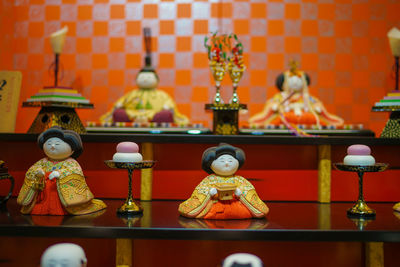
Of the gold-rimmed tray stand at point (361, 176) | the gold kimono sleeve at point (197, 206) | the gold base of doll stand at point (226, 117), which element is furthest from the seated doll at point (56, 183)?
the gold-rimmed tray stand at point (361, 176)

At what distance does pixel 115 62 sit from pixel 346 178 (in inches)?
97.2

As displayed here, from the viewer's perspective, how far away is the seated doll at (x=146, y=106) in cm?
346

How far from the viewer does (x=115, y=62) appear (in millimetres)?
3893

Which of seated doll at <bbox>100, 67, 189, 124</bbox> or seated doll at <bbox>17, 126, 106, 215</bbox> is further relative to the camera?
seated doll at <bbox>100, 67, 189, 124</bbox>

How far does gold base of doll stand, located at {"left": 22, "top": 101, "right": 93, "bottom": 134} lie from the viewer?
2.40m

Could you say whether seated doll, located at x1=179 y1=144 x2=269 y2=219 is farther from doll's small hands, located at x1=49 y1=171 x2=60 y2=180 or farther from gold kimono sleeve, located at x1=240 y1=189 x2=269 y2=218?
doll's small hands, located at x1=49 y1=171 x2=60 y2=180

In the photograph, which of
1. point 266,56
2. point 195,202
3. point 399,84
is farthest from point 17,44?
point 399,84

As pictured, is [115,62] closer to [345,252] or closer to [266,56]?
[266,56]

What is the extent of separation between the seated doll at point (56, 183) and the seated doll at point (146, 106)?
4.99 ft

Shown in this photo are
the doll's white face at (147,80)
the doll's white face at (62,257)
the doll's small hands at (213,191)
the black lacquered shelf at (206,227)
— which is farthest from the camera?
the doll's white face at (147,80)

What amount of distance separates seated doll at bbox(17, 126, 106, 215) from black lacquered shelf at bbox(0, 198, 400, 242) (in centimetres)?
6

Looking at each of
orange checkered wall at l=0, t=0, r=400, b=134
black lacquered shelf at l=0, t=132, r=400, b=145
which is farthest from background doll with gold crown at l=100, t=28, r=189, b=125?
black lacquered shelf at l=0, t=132, r=400, b=145

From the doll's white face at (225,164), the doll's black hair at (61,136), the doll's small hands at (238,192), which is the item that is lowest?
the doll's small hands at (238,192)

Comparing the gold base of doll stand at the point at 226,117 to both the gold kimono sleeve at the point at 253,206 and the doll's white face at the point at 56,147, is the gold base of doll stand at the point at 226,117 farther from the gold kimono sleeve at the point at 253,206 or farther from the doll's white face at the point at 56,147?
the doll's white face at the point at 56,147
